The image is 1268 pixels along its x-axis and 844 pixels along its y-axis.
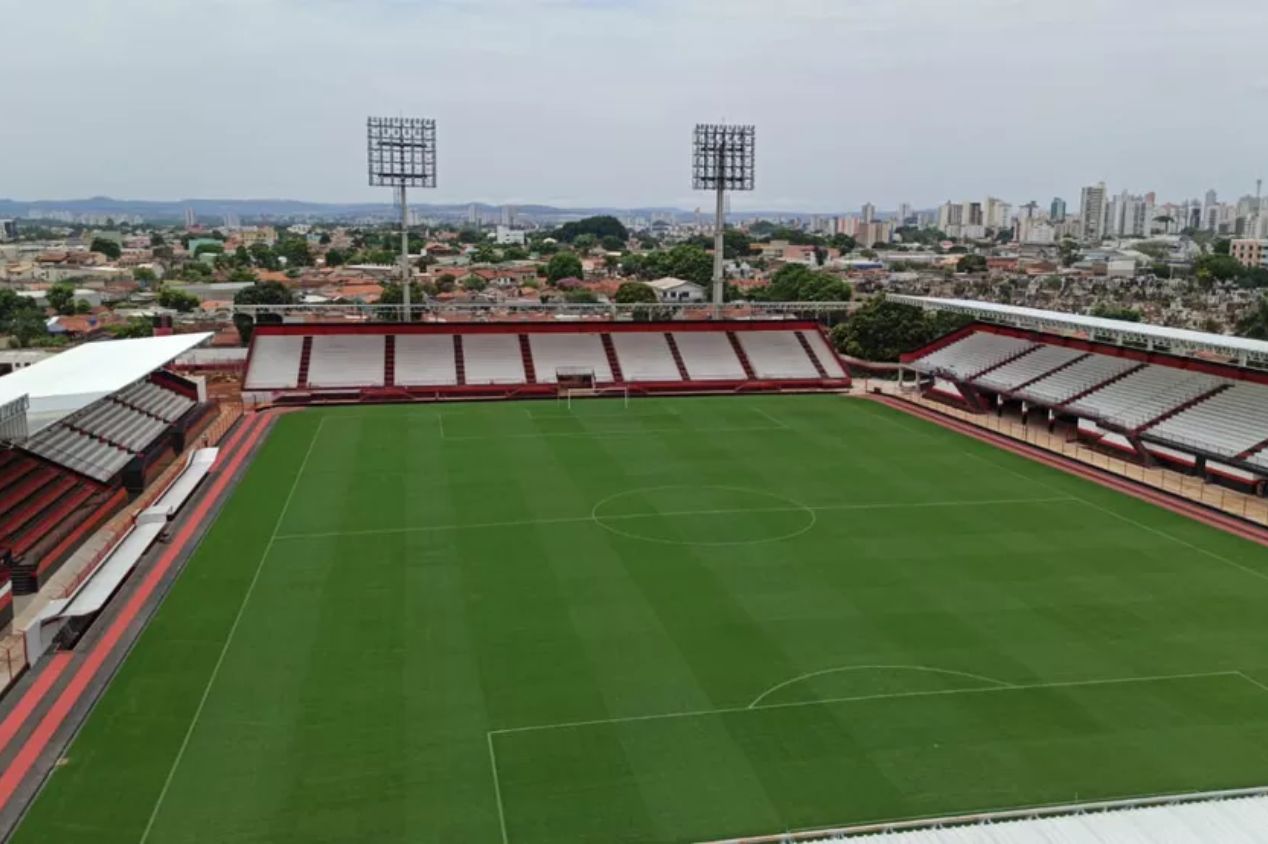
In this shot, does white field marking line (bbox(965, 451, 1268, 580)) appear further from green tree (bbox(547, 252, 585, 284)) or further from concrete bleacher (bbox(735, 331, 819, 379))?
green tree (bbox(547, 252, 585, 284))

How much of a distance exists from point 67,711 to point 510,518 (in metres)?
11.0

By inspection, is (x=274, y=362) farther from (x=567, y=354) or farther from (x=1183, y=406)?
(x=1183, y=406)

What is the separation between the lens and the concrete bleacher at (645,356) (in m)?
44.3

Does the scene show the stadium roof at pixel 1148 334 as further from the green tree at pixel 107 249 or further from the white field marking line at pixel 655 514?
the green tree at pixel 107 249

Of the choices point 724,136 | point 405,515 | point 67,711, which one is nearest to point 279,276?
point 724,136

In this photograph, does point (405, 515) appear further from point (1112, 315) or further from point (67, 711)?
point (1112, 315)

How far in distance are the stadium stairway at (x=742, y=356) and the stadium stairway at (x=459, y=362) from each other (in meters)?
12.4

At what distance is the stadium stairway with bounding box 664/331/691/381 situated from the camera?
146 feet

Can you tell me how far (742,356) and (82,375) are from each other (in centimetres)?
2890

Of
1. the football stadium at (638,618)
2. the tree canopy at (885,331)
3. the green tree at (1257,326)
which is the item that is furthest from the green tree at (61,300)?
the green tree at (1257,326)

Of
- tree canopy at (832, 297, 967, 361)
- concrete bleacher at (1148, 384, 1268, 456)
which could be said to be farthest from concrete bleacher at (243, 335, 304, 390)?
concrete bleacher at (1148, 384, 1268, 456)

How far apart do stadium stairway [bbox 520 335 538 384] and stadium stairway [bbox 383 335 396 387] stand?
216 inches

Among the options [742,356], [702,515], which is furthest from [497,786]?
[742,356]

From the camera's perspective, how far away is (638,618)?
1756 centimetres
